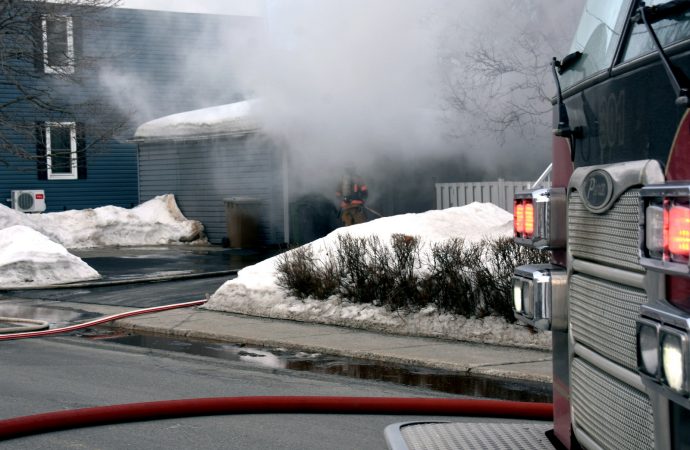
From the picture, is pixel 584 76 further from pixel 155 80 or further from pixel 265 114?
pixel 155 80

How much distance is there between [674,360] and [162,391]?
599cm

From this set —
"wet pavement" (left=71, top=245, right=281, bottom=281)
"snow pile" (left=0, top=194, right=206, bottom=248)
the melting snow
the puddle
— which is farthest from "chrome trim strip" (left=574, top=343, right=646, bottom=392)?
"snow pile" (left=0, top=194, right=206, bottom=248)

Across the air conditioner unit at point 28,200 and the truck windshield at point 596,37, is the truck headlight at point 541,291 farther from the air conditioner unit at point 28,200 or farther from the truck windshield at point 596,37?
the air conditioner unit at point 28,200

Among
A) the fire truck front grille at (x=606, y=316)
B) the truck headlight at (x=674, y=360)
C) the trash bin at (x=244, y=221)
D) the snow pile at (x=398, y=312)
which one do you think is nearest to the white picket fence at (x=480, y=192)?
the trash bin at (x=244, y=221)

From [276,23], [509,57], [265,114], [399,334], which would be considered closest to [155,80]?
[265,114]

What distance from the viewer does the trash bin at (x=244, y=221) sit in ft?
78.3

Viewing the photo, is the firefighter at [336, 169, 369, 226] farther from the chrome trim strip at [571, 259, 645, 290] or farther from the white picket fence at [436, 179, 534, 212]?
the chrome trim strip at [571, 259, 645, 290]

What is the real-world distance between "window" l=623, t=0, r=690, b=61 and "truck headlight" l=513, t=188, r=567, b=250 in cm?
70

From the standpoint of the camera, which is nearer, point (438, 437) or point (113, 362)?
point (438, 437)

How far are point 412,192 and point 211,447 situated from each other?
18623mm

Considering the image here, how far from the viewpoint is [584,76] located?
338 centimetres

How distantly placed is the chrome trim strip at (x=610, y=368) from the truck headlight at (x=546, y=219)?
0.42 meters

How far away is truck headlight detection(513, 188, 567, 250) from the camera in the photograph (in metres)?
3.54

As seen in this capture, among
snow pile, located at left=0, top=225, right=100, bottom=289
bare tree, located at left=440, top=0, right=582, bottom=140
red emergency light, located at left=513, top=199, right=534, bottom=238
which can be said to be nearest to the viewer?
red emergency light, located at left=513, top=199, right=534, bottom=238
